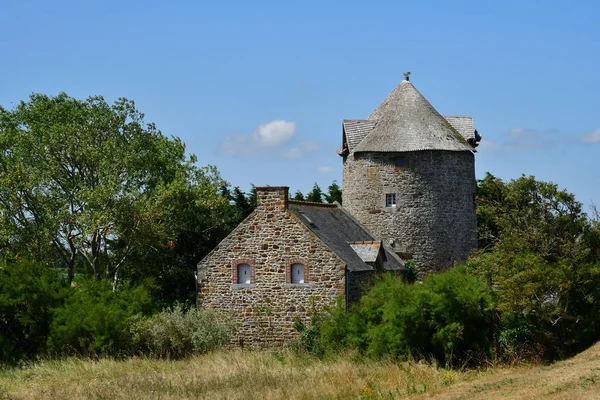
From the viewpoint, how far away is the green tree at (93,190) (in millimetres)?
44188

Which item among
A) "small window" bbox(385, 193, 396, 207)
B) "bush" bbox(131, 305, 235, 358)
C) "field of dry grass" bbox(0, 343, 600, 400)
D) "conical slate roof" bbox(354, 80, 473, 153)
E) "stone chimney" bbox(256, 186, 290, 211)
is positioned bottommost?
"field of dry grass" bbox(0, 343, 600, 400)

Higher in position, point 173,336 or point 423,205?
point 423,205

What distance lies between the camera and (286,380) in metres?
28.9

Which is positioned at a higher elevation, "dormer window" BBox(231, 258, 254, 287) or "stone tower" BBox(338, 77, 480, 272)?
"stone tower" BBox(338, 77, 480, 272)

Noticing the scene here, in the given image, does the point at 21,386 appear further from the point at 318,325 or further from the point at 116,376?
the point at 318,325

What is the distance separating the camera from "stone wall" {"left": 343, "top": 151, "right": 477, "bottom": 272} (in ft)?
156

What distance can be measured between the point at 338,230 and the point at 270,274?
16.0 feet

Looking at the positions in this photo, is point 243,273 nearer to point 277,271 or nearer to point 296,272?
point 277,271

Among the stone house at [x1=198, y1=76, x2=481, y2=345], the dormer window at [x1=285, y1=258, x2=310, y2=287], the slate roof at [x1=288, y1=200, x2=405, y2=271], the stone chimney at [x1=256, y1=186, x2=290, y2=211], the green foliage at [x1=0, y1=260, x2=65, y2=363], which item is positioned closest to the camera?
the green foliage at [x1=0, y1=260, x2=65, y2=363]

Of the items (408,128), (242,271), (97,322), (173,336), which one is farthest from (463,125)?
(97,322)

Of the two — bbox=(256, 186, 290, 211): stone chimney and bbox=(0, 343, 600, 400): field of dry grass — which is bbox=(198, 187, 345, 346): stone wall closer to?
bbox=(256, 186, 290, 211): stone chimney

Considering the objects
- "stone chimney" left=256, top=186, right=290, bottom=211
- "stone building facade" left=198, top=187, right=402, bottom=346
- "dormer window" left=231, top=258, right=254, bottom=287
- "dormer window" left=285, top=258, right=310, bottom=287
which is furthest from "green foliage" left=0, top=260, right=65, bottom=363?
"dormer window" left=285, top=258, right=310, bottom=287

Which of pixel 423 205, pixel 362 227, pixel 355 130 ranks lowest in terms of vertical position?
pixel 362 227

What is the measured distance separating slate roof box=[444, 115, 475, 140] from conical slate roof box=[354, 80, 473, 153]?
1.53ft
